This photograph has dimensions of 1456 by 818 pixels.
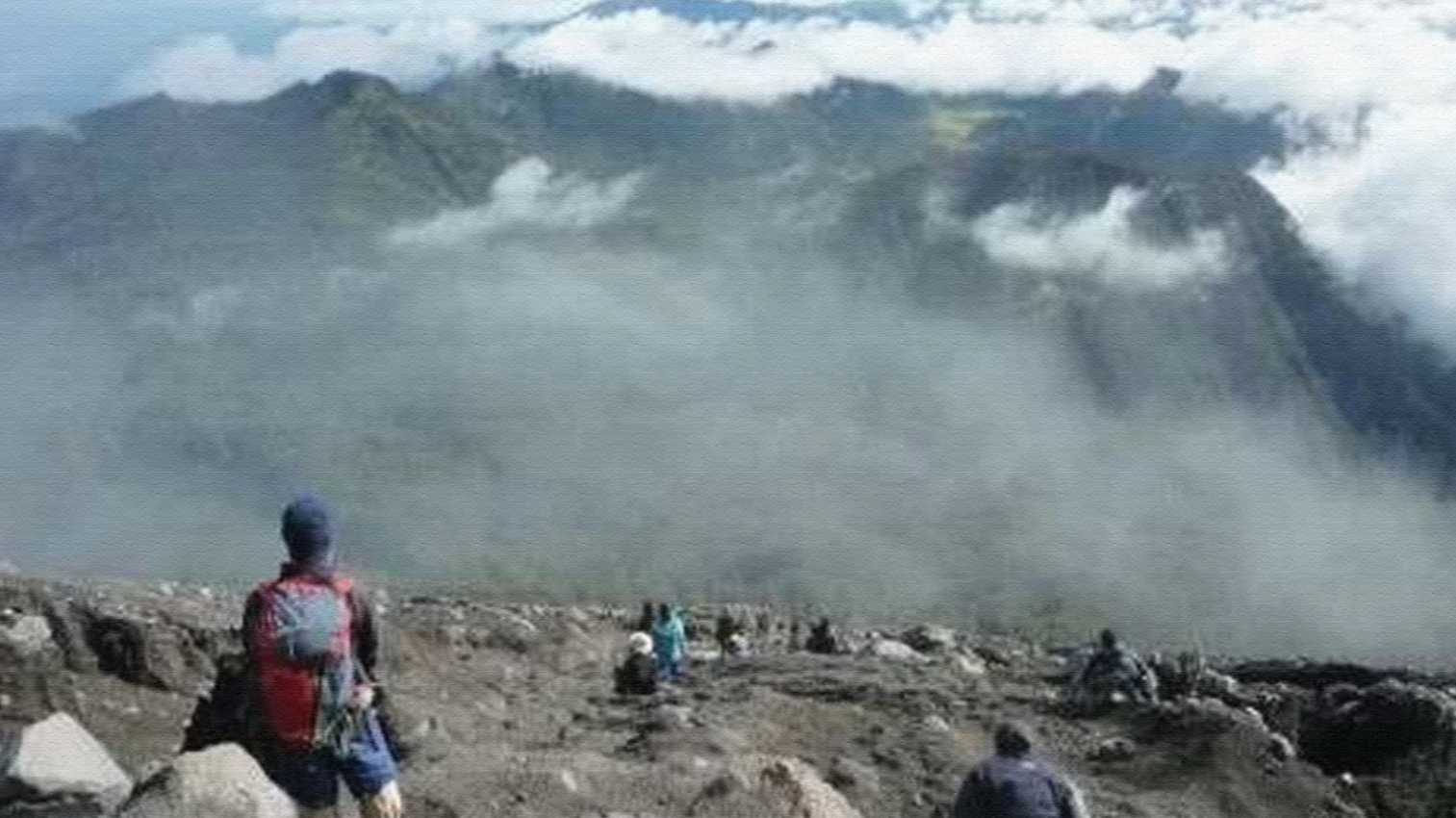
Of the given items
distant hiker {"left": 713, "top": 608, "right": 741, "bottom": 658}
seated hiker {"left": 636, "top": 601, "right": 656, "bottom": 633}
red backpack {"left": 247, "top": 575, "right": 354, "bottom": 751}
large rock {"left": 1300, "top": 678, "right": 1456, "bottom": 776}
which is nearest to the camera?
red backpack {"left": 247, "top": 575, "right": 354, "bottom": 751}

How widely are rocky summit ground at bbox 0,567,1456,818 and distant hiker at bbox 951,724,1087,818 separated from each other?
4037 millimetres

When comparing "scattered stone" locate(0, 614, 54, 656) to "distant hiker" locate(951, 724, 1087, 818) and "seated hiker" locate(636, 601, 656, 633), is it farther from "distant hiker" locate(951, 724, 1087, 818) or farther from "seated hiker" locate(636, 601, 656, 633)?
"distant hiker" locate(951, 724, 1087, 818)

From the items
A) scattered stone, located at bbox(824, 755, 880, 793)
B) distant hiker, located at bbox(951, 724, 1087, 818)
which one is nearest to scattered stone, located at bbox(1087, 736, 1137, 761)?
scattered stone, located at bbox(824, 755, 880, 793)

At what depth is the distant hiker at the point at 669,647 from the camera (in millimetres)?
41312

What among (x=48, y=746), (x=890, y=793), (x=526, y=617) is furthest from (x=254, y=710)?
(x=526, y=617)

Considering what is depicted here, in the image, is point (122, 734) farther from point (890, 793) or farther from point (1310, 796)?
point (1310, 796)

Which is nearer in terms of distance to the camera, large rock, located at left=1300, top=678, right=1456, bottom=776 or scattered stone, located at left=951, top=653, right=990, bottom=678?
large rock, located at left=1300, top=678, right=1456, bottom=776

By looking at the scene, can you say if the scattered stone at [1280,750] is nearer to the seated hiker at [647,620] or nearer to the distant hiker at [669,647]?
the distant hiker at [669,647]

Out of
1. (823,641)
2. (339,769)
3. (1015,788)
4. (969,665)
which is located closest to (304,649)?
(339,769)

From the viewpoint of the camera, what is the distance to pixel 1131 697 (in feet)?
113

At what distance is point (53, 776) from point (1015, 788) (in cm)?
859

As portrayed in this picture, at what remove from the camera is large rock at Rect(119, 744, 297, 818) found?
48.6 ft

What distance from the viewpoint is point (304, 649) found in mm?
13391

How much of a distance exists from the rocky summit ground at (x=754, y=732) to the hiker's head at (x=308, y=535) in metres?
7.31
